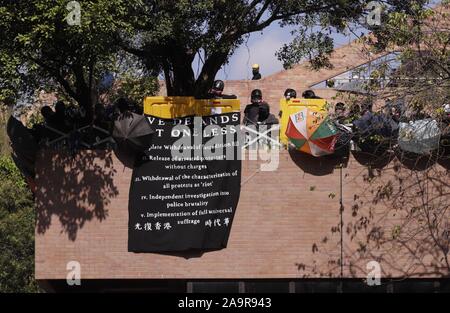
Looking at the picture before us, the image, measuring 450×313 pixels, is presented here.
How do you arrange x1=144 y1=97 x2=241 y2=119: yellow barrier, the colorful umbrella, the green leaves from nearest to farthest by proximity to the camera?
the colorful umbrella → x1=144 y1=97 x2=241 y2=119: yellow barrier → the green leaves

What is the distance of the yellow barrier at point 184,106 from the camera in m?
14.7

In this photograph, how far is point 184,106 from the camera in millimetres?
14812

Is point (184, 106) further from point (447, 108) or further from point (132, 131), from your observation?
point (447, 108)

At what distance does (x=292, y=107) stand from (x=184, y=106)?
1868mm

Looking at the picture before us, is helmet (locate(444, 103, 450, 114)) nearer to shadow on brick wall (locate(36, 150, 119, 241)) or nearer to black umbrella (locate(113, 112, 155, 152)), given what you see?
black umbrella (locate(113, 112, 155, 152))

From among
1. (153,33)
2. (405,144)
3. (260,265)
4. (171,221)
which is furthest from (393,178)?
(153,33)

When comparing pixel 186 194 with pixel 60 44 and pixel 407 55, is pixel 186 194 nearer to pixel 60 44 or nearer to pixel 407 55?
pixel 60 44

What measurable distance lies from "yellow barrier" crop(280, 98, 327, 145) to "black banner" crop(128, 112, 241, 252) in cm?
75

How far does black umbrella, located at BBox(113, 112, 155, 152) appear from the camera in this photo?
1418 cm

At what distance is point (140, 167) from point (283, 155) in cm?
240

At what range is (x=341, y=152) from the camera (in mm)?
14414

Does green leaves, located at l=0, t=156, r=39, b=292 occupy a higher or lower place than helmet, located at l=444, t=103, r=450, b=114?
lower

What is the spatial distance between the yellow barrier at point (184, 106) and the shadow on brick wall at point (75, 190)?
1072 millimetres

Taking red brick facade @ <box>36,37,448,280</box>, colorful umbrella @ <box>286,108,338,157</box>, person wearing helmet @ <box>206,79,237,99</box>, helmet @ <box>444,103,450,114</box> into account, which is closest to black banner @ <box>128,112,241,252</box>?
red brick facade @ <box>36,37,448,280</box>
